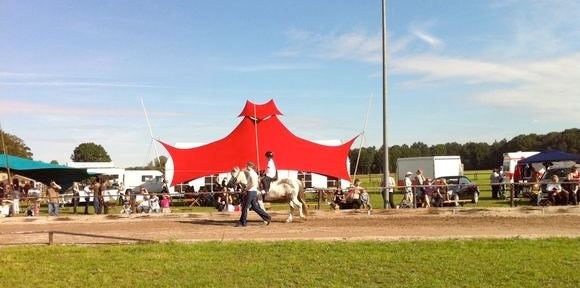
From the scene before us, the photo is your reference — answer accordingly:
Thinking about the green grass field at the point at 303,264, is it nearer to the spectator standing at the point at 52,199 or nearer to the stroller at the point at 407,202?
the stroller at the point at 407,202

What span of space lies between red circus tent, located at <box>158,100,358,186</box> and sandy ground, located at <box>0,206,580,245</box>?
6675 millimetres

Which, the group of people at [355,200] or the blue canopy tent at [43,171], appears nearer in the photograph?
the group of people at [355,200]

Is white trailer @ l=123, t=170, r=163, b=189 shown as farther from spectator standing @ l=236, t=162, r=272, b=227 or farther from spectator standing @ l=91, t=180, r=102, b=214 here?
spectator standing @ l=236, t=162, r=272, b=227

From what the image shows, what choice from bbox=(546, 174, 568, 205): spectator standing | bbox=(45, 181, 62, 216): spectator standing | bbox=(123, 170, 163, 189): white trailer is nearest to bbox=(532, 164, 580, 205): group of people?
bbox=(546, 174, 568, 205): spectator standing

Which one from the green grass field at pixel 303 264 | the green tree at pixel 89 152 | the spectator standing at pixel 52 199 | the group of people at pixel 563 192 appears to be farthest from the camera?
the green tree at pixel 89 152

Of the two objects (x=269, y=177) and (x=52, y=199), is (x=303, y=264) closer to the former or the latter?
(x=269, y=177)

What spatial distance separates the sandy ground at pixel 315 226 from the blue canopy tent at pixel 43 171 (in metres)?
9.50

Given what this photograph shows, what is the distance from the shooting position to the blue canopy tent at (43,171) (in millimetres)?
26134

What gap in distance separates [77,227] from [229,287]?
9.92 metres

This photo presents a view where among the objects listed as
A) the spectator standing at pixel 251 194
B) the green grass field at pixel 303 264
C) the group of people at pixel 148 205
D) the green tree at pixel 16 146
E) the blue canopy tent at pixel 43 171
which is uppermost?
the green tree at pixel 16 146

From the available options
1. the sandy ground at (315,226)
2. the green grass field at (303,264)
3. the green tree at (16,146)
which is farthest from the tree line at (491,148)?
the green grass field at (303,264)

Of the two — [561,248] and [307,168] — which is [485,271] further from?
[307,168]

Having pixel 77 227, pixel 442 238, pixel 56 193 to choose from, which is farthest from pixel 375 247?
pixel 56 193

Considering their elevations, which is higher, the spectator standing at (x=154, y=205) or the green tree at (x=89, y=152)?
the green tree at (x=89, y=152)
